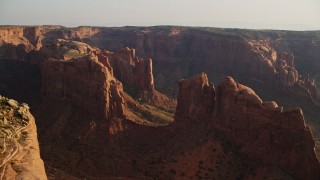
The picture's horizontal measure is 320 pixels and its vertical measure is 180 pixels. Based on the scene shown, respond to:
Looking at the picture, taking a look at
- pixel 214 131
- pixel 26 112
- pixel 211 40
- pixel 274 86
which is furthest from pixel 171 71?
pixel 26 112

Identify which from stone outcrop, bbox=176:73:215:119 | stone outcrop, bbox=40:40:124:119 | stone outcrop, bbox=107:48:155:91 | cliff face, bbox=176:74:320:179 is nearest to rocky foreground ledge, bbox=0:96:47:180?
cliff face, bbox=176:74:320:179

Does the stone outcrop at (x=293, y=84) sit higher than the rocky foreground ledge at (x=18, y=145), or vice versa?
the rocky foreground ledge at (x=18, y=145)

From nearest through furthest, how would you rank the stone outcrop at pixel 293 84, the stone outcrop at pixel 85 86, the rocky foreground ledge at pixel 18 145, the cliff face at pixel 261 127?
the rocky foreground ledge at pixel 18 145, the cliff face at pixel 261 127, the stone outcrop at pixel 85 86, the stone outcrop at pixel 293 84

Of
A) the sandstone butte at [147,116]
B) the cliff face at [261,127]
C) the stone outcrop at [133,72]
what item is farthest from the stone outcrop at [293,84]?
the cliff face at [261,127]

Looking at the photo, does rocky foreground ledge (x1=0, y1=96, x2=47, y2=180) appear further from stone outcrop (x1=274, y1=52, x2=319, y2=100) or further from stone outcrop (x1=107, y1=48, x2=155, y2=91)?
stone outcrop (x1=274, y1=52, x2=319, y2=100)

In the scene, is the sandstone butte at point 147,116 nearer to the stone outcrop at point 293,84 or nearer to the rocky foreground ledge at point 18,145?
the rocky foreground ledge at point 18,145

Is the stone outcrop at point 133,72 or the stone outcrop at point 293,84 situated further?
the stone outcrop at point 293,84

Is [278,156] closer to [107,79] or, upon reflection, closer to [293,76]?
[107,79]

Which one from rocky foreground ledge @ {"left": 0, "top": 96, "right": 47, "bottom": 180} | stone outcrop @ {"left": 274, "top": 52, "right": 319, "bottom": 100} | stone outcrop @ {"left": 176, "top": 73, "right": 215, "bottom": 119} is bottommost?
stone outcrop @ {"left": 274, "top": 52, "right": 319, "bottom": 100}
